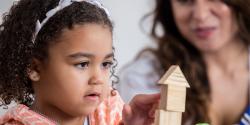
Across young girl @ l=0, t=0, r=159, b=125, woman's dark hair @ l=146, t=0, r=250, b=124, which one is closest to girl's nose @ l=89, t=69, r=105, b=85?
young girl @ l=0, t=0, r=159, b=125

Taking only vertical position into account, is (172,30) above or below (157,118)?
above

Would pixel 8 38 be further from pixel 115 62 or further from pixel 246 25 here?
pixel 246 25

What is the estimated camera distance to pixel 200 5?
2.20 ft

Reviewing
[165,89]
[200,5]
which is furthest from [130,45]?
[165,89]

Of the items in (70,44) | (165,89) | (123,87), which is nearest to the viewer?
(165,89)

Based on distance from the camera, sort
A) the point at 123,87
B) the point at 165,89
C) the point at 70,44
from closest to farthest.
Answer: the point at 165,89 → the point at 70,44 → the point at 123,87

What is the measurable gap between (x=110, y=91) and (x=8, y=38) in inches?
7.4

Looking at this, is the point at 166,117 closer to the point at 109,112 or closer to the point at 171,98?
the point at 171,98

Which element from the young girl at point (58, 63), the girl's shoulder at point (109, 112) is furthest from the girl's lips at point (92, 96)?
the girl's shoulder at point (109, 112)

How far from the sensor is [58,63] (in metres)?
0.63

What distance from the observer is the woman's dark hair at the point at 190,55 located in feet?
2.21

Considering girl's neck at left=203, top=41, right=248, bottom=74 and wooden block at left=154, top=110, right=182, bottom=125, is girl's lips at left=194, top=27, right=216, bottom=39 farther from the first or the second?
wooden block at left=154, top=110, right=182, bottom=125

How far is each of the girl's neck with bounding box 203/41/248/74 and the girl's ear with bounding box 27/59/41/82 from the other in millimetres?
252

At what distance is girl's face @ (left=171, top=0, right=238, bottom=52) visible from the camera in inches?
26.4
